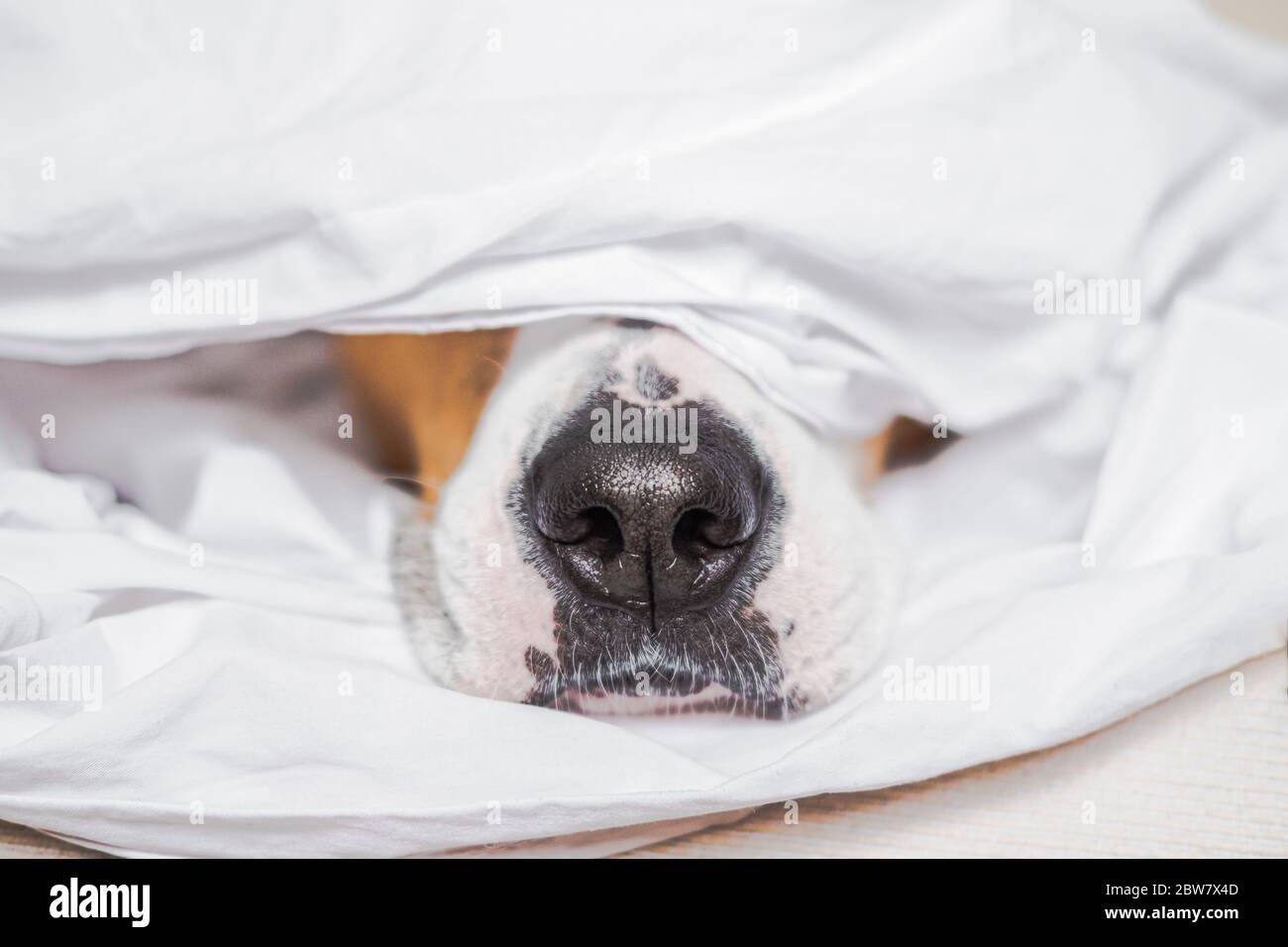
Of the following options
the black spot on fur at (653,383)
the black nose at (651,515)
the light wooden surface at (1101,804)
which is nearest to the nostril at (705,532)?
the black nose at (651,515)

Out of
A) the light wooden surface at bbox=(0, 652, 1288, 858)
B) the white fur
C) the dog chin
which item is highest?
the white fur

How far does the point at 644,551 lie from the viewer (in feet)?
2.82

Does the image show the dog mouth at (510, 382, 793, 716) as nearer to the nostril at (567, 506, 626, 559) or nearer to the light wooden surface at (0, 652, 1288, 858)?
the nostril at (567, 506, 626, 559)

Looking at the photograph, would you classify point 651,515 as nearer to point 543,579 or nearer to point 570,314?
point 543,579

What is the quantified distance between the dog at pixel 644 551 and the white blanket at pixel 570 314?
1.5 inches

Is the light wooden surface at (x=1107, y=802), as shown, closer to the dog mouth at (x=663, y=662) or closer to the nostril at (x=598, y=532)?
the dog mouth at (x=663, y=662)

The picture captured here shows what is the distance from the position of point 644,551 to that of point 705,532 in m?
0.06

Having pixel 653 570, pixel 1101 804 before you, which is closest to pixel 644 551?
pixel 653 570

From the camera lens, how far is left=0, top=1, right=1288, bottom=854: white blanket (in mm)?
821

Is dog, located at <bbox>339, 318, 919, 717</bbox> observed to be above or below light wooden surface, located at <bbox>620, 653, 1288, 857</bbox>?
above

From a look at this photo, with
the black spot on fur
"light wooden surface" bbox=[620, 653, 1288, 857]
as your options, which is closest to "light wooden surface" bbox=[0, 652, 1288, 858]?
"light wooden surface" bbox=[620, 653, 1288, 857]
